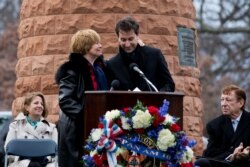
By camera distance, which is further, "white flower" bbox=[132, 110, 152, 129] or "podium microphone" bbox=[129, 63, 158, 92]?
"podium microphone" bbox=[129, 63, 158, 92]

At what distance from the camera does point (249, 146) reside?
13844 mm

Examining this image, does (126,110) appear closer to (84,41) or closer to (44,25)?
(84,41)

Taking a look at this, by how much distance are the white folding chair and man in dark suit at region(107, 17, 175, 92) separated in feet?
7.69

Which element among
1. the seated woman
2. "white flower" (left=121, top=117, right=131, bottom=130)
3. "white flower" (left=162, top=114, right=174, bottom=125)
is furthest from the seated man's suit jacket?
"white flower" (left=121, top=117, right=131, bottom=130)

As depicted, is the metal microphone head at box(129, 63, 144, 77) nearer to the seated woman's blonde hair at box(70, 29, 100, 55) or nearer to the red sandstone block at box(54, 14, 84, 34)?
the seated woman's blonde hair at box(70, 29, 100, 55)

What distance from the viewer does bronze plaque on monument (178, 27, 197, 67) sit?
17.9 meters

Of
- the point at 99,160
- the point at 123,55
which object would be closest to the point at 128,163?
the point at 99,160

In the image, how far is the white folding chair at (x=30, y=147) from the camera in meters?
14.5

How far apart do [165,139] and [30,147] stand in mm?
3561

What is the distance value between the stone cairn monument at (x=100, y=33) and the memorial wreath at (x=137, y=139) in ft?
18.7

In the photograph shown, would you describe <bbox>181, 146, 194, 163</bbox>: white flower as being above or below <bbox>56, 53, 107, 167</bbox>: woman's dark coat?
below

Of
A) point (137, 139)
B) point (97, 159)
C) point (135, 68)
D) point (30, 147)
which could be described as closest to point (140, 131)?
point (137, 139)

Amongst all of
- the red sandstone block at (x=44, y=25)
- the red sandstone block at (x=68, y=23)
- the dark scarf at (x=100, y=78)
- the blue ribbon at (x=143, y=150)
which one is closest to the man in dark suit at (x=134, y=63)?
the dark scarf at (x=100, y=78)

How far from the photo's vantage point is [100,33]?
17.1m
